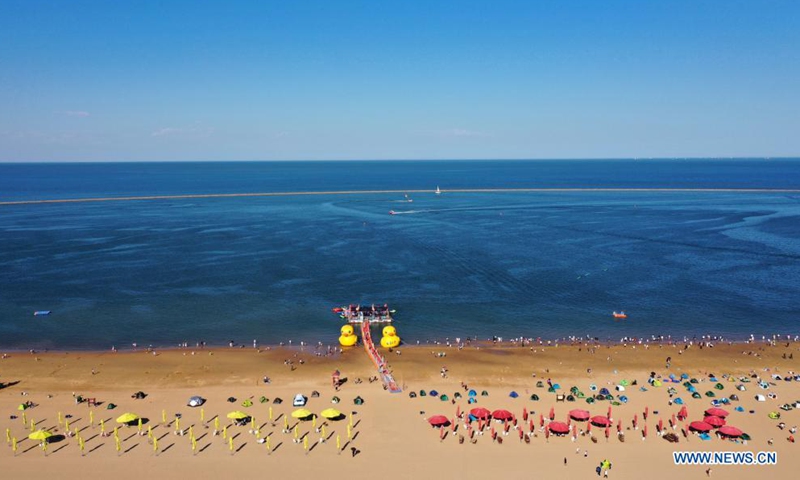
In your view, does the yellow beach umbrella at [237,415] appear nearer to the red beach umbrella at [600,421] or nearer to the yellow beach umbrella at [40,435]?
the yellow beach umbrella at [40,435]

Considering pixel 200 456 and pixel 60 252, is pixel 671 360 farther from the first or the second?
pixel 60 252

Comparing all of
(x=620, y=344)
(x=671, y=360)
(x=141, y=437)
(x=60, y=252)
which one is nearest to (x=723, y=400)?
(x=671, y=360)

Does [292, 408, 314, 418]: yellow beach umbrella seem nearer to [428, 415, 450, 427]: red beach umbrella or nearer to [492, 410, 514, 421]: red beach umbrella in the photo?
[428, 415, 450, 427]: red beach umbrella

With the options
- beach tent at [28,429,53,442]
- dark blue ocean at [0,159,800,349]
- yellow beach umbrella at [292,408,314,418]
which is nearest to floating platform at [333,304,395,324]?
dark blue ocean at [0,159,800,349]

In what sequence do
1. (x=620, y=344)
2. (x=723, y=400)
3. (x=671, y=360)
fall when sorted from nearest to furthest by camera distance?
1. (x=723, y=400)
2. (x=671, y=360)
3. (x=620, y=344)

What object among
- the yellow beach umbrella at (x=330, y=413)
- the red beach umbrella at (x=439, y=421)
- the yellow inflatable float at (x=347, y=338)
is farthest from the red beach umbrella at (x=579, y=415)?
the yellow inflatable float at (x=347, y=338)

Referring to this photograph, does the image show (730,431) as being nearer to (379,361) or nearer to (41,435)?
(379,361)
